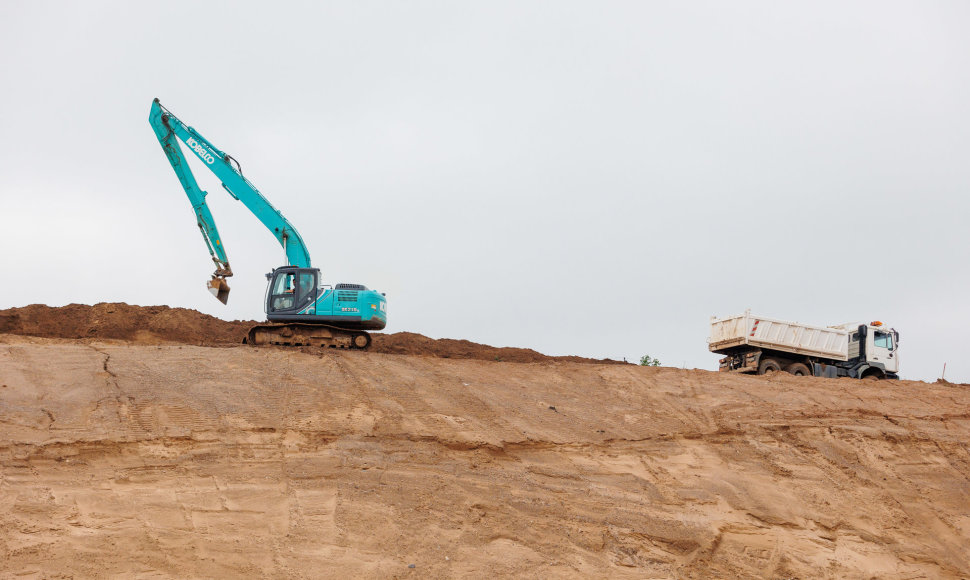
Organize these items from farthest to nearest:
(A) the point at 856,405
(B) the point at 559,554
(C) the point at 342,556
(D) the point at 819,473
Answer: (A) the point at 856,405 → (D) the point at 819,473 → (B) the point at 559,554 → (C) the point at 342,556

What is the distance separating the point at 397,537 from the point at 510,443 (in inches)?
148

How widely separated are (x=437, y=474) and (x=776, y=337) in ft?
53.0

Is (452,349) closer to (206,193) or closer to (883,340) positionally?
(206,193)

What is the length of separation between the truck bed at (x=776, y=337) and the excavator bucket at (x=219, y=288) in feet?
51.5

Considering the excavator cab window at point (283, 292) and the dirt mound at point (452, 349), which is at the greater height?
the excavator cab window at point (283, 292)

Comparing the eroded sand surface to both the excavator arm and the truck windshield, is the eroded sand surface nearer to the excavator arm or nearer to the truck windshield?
the excavator arm

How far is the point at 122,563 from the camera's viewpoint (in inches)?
398

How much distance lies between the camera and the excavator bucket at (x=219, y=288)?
68.9ft

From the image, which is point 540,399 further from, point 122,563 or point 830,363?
point 830,363

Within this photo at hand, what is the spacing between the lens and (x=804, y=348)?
25.9 m

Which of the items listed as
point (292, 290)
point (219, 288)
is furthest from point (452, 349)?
point (219, 288)

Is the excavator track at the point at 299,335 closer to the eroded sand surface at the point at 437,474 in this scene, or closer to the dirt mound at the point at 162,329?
the dirt mound at the point at 162,329

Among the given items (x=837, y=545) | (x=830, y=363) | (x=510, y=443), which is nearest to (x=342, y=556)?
(x=510, y=443)

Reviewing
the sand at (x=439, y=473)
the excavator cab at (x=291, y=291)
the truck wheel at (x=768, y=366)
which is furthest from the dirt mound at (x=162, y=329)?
the truck wheel at (x=768, y=366)
